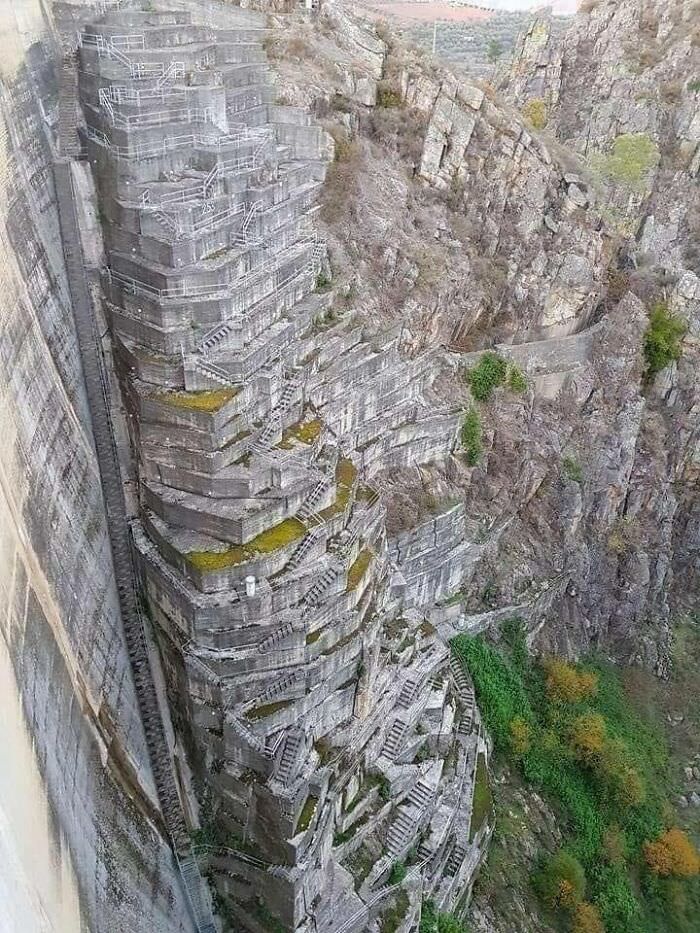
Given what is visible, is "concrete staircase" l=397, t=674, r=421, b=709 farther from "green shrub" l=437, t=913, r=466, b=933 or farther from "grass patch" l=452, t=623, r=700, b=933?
"green shrub" l=437, t=913, r=466, b=933

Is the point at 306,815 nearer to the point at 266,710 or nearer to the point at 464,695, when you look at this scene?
the point at 266,710

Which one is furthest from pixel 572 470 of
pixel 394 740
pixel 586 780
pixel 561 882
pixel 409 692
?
pixel 561 882

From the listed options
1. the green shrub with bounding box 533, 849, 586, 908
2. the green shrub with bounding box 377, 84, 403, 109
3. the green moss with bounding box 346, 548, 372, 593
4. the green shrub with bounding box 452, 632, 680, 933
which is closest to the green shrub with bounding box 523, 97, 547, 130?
the green shrub with bounding box 377, 84, 403, 109

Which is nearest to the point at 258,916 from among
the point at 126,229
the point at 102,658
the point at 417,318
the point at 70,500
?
the point at 102,658

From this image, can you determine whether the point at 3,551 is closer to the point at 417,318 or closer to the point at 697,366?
the point at 417,318

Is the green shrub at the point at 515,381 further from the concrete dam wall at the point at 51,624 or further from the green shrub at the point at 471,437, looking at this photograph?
the concrete dam wall at the point at 51,624

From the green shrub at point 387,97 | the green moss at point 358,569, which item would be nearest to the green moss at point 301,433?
the green moss at point 358,569
